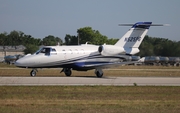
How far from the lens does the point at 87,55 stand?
36250 mm

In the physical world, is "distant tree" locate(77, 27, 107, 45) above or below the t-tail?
above

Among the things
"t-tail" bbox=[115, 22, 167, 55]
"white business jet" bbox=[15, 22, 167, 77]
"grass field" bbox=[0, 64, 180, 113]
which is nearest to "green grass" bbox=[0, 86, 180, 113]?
"grass field" bbox=[0, 64, 180, 113]

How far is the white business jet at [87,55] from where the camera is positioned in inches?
1350

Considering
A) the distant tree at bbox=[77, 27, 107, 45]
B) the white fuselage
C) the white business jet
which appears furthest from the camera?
the distant tree at bbox=[77, 27, 107, 45]

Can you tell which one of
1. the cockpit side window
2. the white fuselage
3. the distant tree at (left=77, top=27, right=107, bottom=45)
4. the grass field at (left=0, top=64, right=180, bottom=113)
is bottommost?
the grass field at (left=0, top=64, right=180, bottom=113)

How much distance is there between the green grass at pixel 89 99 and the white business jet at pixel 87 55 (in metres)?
9.48

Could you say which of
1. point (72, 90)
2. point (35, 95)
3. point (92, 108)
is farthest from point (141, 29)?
point (92, 108)

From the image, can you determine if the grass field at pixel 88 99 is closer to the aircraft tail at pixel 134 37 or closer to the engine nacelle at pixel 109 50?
the engine nacelle at pixel 109 50

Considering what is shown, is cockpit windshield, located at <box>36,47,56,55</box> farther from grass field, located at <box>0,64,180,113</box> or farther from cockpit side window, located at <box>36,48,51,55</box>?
grass field, located at <box>0,64,180,113</box>

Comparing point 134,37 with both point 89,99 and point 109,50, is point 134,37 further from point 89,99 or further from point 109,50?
point 89,99

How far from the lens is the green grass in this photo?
16781mm

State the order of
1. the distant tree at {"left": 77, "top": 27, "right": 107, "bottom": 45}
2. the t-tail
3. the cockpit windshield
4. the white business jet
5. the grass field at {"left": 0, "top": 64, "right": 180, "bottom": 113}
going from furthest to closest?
the distant tree at {"left": 77, "top": 27, "right": 107, "bottom": 45}, the t-tail, the cockpit windshield, the white business jet, the grass field at {"left": 0, "top": 64, "right": 180, "bottom": 113}

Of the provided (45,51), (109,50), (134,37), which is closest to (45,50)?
(45,51)

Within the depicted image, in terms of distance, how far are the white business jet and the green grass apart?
9.48m
